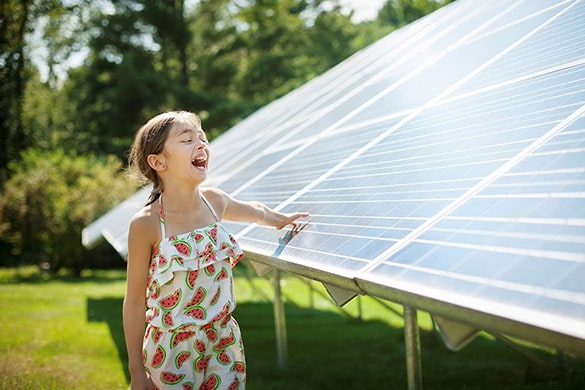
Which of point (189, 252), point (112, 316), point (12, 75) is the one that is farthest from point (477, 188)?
point (12, 75)

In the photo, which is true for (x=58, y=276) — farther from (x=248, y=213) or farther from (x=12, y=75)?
(x=12, y=75)

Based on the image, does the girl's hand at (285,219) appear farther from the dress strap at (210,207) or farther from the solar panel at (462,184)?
the dress strap at (210,207)

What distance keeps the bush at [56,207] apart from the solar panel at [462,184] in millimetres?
14913

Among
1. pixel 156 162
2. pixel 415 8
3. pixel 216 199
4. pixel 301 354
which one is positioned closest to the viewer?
pixel 156 162

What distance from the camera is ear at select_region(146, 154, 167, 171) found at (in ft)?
12.4

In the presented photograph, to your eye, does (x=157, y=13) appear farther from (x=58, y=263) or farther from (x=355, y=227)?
(x=355, y=227)

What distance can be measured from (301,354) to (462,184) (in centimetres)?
551

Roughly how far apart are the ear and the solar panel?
0.89 m

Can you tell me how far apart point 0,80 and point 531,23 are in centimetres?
3502

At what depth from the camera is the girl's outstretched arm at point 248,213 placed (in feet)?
13.9

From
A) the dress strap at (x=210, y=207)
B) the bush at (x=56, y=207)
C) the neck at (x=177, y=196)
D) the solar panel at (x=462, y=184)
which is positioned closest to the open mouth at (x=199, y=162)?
the neck at (x=177, y=196)

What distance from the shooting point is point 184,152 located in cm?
375

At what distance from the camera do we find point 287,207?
4.88 metres

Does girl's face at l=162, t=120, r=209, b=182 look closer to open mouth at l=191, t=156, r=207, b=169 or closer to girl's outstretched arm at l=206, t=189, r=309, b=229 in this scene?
open mouth at l=191, t=156, r=207, b=169
